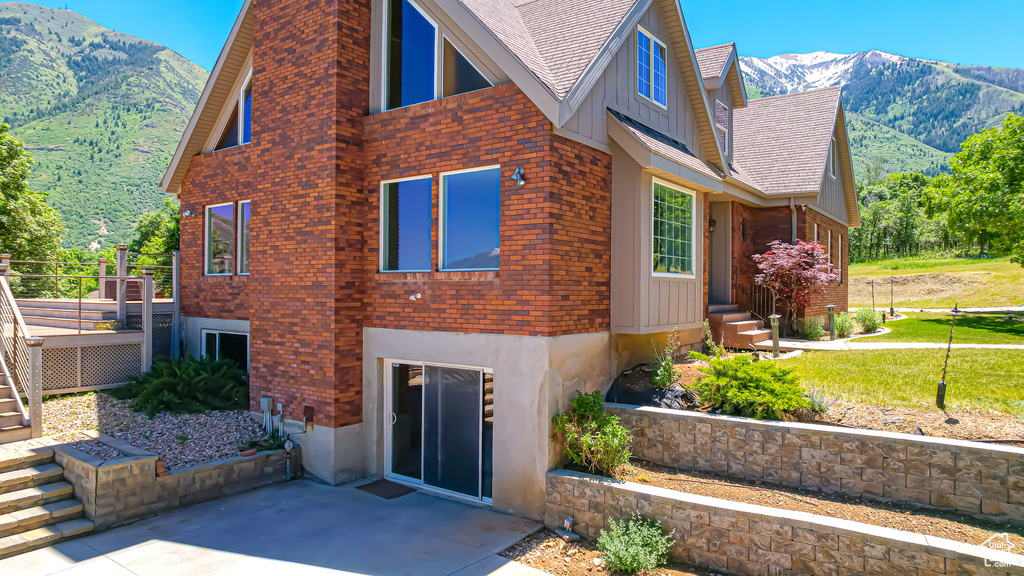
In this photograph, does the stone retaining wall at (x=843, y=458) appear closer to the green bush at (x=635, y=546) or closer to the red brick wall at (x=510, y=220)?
the green bush at (x=635, y=546)

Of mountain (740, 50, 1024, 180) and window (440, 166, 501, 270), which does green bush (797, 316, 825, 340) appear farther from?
mountain (740, 50, 1024, 180)

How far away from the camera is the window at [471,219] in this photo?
842 centimetres

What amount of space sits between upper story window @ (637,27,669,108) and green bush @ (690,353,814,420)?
5072 mm

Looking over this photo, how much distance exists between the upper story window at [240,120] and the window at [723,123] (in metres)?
11.3

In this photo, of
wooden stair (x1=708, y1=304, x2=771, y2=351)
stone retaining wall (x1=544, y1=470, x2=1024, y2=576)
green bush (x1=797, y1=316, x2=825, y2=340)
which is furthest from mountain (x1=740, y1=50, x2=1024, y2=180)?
stone retaining wall (x1=544, y1=470, x2=1024, y2=576)

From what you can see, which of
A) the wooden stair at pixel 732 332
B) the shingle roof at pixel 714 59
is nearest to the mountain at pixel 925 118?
the shingle roof at pixel 714 59

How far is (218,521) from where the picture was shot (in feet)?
25.2

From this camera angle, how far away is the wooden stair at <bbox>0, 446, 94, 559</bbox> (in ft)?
22.8

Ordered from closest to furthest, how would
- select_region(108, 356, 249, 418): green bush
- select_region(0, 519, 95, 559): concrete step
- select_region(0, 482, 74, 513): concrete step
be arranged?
select_region(0, 519, 95, 559): concrete step
select_region(0, 482, 74, 513): concrete step
select_region(108, 356, 249, 418): green bush

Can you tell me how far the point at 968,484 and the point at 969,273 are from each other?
42.7 metres

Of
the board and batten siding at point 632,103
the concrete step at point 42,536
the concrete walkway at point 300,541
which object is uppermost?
the board and batten siding at point 632,103

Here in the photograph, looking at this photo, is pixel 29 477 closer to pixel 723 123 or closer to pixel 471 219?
pixel 471 219

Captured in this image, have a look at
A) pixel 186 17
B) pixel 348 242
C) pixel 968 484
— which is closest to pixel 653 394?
pixel 968 484

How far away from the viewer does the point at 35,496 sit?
748cm
